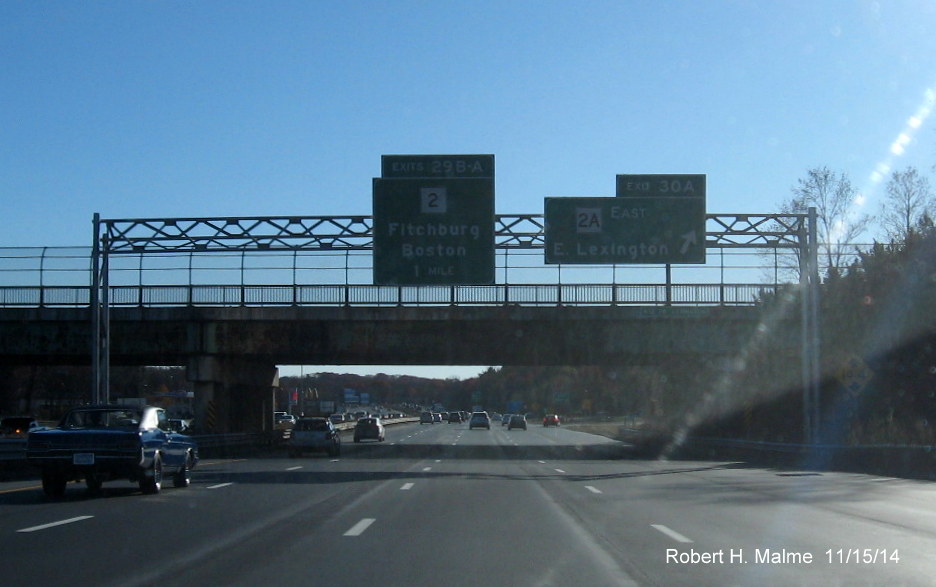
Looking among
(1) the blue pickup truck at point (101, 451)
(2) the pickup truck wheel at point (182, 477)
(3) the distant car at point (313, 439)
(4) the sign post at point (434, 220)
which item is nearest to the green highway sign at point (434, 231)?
(4) the sign post at point (434, 220)

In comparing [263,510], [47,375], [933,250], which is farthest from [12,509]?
[47,375]

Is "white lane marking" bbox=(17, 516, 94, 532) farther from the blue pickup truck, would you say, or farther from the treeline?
the treeline

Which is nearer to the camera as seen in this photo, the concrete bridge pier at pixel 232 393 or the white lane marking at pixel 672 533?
the white lane marking at pixel 672 533

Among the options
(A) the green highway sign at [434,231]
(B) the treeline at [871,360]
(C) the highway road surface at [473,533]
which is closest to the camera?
(C) the highway road surface at [473,533]

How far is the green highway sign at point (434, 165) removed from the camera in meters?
35.6

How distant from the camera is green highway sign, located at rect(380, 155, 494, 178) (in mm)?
35594

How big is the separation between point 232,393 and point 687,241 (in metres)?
25.1

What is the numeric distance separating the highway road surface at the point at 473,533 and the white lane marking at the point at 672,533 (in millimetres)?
68

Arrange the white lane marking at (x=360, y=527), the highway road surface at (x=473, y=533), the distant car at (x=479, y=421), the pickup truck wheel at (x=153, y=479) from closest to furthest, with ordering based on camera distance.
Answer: the highway road surface at (x=473, y=533)
the white lane marking at (x=360, y=527)
the pickup truck wheel at (x=153, y=479)
the distant car at (x=479, y=421)

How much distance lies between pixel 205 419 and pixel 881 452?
27234 mm

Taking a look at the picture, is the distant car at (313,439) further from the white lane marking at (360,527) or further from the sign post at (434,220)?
the white lane marking at (360,527)

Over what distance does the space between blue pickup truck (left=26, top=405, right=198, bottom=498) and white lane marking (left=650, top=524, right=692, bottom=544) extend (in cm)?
981

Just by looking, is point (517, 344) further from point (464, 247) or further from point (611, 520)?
point (611, 520)

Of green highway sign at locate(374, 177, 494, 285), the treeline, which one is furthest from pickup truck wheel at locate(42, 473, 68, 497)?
the treeline
